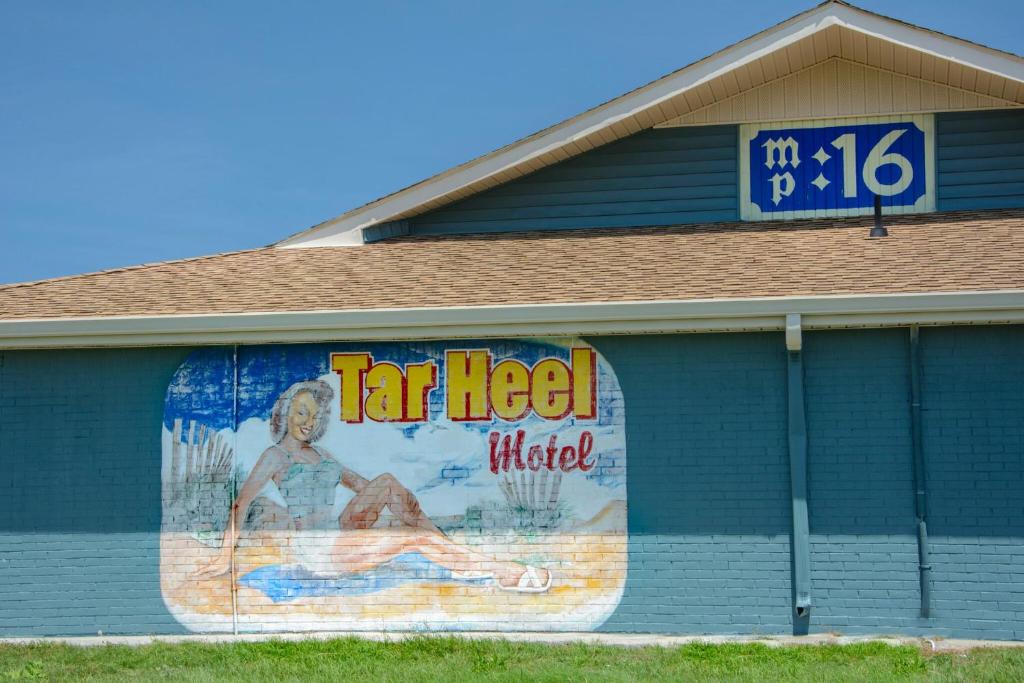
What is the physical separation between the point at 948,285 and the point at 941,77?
3.11m

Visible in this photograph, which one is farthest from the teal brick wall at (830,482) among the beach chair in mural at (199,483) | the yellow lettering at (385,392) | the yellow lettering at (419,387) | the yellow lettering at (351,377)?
the beach chair in mural at (199,483)

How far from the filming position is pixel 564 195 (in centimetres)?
1276

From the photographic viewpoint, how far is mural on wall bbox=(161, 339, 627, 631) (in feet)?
33.7

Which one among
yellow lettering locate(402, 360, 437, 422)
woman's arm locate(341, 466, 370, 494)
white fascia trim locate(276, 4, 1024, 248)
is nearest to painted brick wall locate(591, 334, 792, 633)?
yellow lettering locate(402, 360, 437, 422)

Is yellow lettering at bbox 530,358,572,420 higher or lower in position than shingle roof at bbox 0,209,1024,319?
lower

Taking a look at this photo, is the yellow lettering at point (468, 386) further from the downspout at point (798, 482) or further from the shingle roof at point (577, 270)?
the downspout at point (798, 482)

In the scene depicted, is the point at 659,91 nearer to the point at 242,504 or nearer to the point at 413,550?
the point at 413,550

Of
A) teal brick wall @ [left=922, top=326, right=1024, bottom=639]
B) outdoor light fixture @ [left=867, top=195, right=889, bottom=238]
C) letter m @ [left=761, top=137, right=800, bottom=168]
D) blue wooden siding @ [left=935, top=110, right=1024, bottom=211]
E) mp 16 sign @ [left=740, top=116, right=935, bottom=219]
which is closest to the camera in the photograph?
teal brick wall @ [left=922, top=326, right=1024, bottom=639]

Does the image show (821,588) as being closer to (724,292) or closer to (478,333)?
(724,292)

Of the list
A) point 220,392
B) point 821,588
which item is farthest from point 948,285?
point 220,392

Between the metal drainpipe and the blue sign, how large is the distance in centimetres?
258

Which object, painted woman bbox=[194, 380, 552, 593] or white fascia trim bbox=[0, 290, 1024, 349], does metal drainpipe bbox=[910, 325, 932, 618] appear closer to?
white fascia trim bbox=[0, 290, 1024, 349]

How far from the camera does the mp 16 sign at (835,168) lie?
39.3 ft

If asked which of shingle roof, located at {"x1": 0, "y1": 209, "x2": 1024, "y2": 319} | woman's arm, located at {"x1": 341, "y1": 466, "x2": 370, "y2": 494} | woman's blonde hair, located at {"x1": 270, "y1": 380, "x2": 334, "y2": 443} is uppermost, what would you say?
shingle roof, located at {"x1": 0, "y1": 209, "x2": 1024, "y2": 319}
